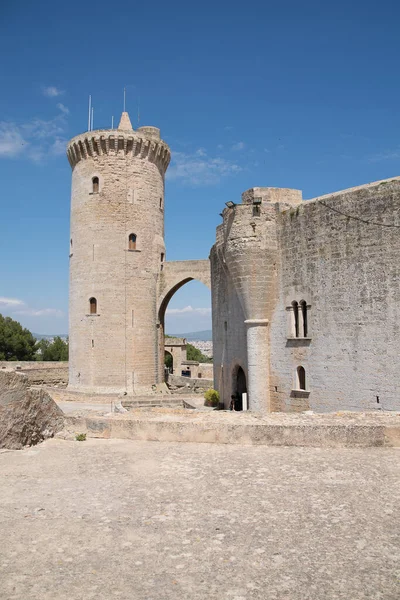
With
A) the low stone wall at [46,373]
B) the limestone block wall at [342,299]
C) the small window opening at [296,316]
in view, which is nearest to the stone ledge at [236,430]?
the limestone block wall at [342,299]

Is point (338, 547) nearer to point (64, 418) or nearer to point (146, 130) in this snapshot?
point (64, 418)

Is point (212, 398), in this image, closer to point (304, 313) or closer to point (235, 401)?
point (235, 401)

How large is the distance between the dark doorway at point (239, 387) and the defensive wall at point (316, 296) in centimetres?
12

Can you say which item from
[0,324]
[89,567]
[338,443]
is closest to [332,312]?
[338,443]

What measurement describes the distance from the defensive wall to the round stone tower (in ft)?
28.0

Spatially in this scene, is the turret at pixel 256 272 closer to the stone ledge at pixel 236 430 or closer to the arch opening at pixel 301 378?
the arch opening at pixel 301 378

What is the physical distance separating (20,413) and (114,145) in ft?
69.7

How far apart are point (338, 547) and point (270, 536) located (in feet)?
1.84

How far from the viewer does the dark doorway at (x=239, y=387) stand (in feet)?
61.7

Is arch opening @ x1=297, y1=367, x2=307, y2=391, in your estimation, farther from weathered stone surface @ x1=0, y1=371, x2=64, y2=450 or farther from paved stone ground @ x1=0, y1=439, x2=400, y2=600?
weathered stone surface @ x1=0, y1=371, x2=64, y2=450

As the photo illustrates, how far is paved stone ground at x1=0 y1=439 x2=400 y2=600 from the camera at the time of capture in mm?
3465

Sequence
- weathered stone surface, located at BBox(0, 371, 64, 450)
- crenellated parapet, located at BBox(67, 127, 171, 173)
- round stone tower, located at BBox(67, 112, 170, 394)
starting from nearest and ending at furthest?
weathered stone surface, located at BBox(0, 371, 64, 450), round stone tower, located at BBox(67, 112, 170, 394), crenellated parapet, located at BBox(67, 127, 171, 173)

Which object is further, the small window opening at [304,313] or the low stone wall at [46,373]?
the low stone wall at [46,373]

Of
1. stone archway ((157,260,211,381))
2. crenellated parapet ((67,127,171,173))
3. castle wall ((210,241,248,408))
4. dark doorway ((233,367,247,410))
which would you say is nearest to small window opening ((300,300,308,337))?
castle wall ((210,241,248,408))
